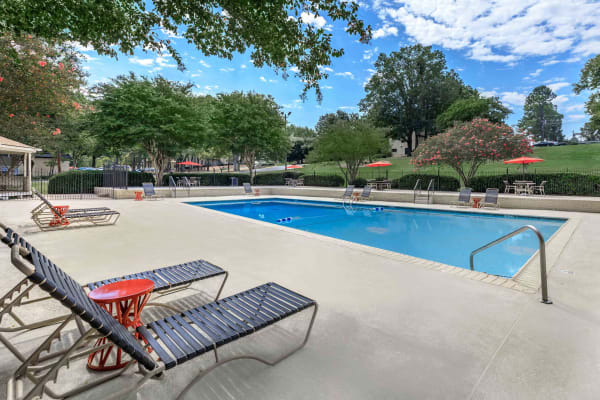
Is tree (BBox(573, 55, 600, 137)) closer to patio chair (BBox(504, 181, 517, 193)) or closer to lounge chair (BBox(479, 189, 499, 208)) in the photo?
patio chair (BBox(504, 181, 517, 193))

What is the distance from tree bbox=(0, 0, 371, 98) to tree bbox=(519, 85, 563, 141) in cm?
9425

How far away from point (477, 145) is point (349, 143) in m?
8.26

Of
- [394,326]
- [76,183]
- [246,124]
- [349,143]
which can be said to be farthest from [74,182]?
[394,326]

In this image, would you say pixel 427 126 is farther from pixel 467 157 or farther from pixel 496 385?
pixel 496 385

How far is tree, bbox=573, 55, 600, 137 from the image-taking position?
875 inches

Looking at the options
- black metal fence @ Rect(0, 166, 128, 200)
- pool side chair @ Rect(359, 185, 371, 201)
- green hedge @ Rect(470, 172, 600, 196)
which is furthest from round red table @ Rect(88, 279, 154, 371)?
green hedge @ Rect(470, 172, 600, 196)

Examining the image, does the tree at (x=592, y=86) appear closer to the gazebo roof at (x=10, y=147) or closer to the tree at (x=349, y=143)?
the tree at (x=349, y=143)

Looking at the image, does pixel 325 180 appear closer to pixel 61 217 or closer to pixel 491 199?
pixel 491 199

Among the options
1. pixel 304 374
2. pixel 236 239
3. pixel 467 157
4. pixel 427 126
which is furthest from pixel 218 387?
pixel 427 126

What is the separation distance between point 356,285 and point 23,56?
46.0 ft

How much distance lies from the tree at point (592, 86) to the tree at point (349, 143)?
16749 millimetres

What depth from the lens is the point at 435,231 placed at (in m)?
9.41

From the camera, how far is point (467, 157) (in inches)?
636

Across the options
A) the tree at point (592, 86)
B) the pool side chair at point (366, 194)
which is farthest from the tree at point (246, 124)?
the tree at point (592, 86)
